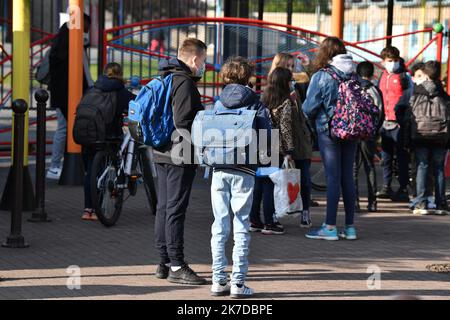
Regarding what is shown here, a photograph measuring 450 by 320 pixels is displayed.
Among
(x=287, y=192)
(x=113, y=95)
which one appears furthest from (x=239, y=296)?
(x=113, y=95)

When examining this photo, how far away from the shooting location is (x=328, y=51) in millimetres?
9438

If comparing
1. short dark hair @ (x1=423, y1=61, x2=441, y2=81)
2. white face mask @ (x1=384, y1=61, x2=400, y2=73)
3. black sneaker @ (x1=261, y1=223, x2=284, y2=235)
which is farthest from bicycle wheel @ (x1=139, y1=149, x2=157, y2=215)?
white face mask @ (x1=384, y1=61, x2=400, y2=73)

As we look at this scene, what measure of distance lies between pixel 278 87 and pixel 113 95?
1.58 metres

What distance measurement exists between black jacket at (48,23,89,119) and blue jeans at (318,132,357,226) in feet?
12.9

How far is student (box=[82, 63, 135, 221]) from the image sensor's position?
1000 centimetres

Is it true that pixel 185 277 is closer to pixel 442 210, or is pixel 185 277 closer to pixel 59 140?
pixel 442 210

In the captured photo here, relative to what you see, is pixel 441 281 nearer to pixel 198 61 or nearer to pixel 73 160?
pixel 198 61

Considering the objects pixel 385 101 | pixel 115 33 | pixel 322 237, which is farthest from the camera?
pixel 115 33

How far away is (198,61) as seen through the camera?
25.3ft

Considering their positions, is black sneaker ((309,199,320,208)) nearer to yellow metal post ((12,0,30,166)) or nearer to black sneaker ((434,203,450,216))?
black sneaker ((434,203,450,216))

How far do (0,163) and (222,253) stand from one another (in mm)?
7178

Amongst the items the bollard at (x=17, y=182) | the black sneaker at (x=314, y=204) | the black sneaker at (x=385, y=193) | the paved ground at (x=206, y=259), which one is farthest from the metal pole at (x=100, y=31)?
the bollard at (x=17, y=182)

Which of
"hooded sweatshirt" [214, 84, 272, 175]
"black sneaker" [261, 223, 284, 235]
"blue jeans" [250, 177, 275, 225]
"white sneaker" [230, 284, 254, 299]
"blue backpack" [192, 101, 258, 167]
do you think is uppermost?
"hooded sweatshirt" [214, 84, 272, 175]
